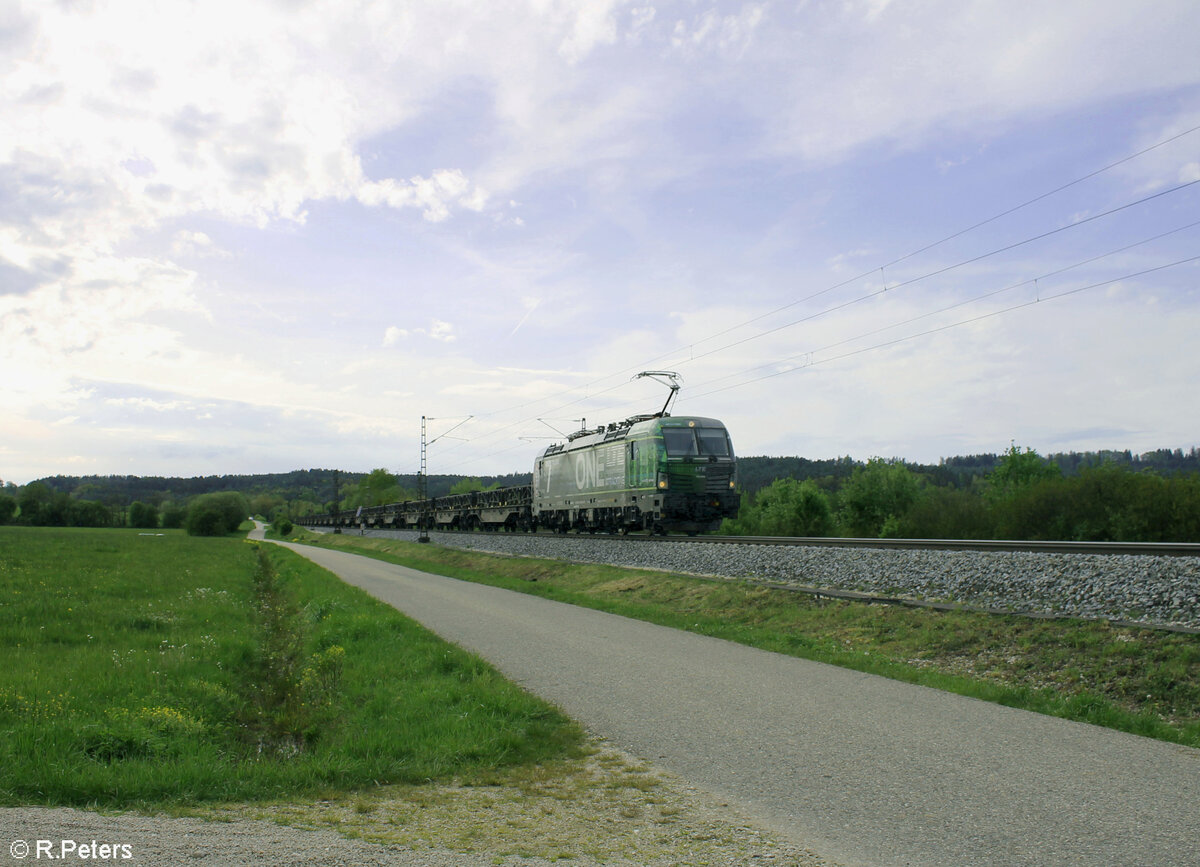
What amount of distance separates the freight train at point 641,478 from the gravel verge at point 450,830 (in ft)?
66.6

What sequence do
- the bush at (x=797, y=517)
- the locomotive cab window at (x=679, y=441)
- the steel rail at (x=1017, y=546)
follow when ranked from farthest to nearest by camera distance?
the bush at (x=797, y=517) < the locomotive cab window at (x=679, y=441) < the steel rail at (x=1017, y=546)

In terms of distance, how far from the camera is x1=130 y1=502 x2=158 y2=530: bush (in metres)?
107

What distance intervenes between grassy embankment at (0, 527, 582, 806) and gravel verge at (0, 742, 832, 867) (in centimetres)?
55

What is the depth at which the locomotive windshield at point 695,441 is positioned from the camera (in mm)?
26188

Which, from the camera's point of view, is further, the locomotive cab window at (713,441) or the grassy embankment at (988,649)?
the locomotive cab window at (713,441)

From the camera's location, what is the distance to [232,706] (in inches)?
381

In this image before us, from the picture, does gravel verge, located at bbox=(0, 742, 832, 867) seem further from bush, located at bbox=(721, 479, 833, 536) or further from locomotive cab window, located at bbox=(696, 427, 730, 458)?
bush, located at bbox=(721, 479, 833, 536)

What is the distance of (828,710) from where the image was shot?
25.6 ft

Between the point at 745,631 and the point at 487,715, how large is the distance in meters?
6.54

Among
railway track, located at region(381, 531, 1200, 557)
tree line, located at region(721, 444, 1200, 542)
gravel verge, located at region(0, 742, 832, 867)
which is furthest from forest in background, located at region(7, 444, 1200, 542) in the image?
gravel verge, located at region(0, 742, 832, 867)

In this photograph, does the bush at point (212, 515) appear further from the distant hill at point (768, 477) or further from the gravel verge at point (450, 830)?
the gravel verge at point (450, 830)

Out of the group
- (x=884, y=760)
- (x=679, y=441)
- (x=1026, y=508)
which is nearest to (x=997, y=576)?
(x=884, y=760)

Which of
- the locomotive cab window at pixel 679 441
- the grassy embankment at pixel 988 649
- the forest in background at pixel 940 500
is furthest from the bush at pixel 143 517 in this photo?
the grassy embankment at pixel 988 649

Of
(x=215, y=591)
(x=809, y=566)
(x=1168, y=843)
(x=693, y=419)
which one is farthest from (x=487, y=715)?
(x=693, y=419)
